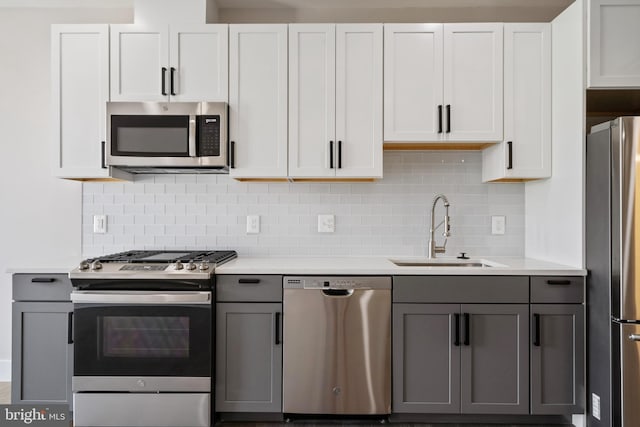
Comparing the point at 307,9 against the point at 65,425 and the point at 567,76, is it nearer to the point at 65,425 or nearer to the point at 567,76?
the point at 567,76

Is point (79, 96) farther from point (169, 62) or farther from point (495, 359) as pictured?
point (495, 359)

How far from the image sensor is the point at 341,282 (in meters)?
2.29

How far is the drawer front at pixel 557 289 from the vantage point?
2.27m

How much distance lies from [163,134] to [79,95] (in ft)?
2.01

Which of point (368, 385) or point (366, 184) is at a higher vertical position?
point (366, 184)

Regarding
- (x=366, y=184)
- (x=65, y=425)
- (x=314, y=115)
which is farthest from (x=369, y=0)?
(x=65, y=425)

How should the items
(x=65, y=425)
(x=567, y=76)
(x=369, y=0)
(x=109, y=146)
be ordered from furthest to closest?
1. (x=369, y=0)
2. (x=109, y=146)
3. (x=567, y=76)
4. (x=65, y=425)

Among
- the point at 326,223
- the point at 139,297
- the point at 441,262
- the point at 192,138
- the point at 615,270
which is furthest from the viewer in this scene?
the point at 326,223

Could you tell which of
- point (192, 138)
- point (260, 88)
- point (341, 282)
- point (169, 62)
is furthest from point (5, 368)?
point (260, 88)

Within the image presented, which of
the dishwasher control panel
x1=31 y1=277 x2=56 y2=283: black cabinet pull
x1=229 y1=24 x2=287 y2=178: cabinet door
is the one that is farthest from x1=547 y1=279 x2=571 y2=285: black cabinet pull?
x1=31 y1=277 x2=56 y2=283: black cabinet pull

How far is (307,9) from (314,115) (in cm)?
Result: 96

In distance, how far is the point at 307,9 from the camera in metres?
2.99

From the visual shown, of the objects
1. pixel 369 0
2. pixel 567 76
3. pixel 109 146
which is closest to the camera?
pixel 567 76

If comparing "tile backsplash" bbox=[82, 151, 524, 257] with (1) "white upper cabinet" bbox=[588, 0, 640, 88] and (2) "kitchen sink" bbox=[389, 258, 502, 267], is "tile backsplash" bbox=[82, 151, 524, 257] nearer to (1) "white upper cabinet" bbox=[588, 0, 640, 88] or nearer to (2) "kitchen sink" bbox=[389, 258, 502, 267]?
(2) "kitchen sink" bbox=[389, 258, 502, 267]
